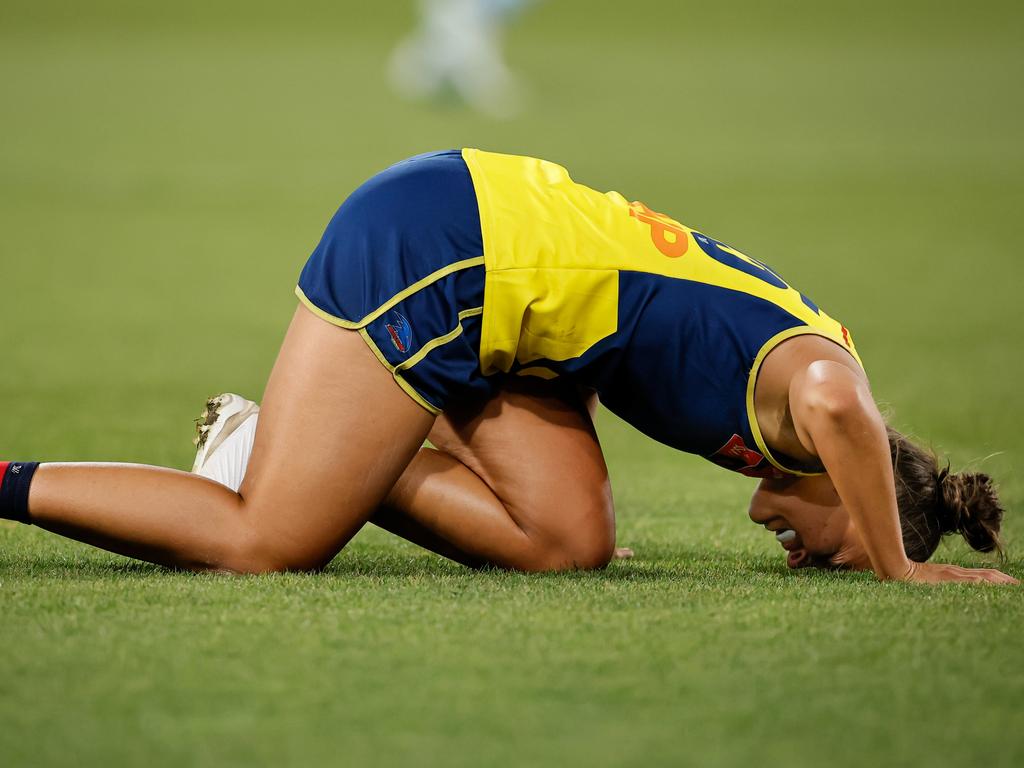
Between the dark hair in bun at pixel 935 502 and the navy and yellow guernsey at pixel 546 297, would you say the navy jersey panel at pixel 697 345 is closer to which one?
the navy and yellow guernsey at pixel 546 297

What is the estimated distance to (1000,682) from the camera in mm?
2203

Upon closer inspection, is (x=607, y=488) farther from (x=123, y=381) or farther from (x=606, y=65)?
(x=606, y=65)

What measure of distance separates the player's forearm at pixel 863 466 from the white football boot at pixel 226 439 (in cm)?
111

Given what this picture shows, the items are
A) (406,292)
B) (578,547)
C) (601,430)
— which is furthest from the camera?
(601,430)

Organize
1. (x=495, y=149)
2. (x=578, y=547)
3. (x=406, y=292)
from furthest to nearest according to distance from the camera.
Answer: (x=495, y=149), (x=578, y=547), (x=406, y=292)

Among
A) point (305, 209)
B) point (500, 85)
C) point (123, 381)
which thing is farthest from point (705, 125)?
point (123, 381)

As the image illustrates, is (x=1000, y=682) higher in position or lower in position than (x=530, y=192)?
lower

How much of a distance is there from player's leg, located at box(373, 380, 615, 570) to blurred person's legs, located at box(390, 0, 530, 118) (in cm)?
1572

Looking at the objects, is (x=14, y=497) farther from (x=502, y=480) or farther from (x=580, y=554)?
(x=580, y=554)

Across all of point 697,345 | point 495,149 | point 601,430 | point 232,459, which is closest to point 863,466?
point 697,345

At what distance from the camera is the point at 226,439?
3.16 meters

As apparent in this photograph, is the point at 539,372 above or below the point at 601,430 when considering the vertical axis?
above

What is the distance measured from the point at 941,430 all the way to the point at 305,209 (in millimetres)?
7443

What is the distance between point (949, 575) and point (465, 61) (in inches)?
704
